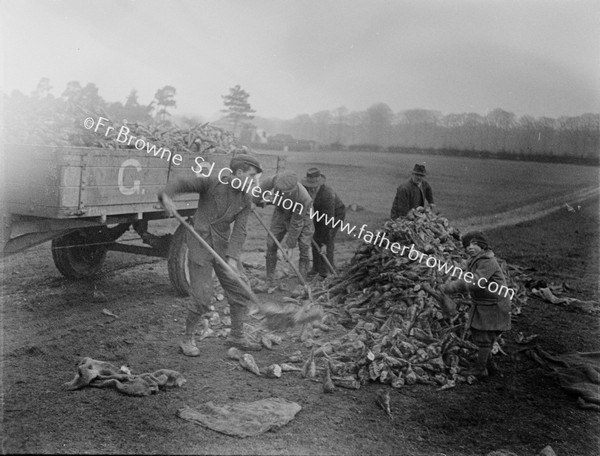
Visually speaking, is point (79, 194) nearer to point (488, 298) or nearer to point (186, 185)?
point (186, 185)

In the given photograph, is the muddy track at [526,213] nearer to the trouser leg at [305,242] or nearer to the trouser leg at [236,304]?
the trouser leg at [305,242]

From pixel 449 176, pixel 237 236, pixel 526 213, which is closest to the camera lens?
pixel 237 236

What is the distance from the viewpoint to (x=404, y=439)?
4.02 m

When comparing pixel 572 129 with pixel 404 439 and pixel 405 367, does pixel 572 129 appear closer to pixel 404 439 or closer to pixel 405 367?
pixel 405 367

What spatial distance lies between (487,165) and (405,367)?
60.3 ft

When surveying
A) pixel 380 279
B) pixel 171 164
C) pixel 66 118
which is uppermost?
pixel 66 118

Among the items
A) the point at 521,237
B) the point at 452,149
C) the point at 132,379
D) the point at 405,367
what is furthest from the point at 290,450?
the point at 452,149

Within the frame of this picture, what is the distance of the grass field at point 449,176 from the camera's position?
21266 millimetres

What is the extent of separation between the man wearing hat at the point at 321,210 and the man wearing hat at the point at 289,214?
57cm

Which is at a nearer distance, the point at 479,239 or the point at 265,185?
the point at 479,239

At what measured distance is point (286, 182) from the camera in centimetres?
762

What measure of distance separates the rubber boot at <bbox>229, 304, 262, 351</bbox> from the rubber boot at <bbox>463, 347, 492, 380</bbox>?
218 cm

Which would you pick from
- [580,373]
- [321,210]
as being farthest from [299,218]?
[580,373]

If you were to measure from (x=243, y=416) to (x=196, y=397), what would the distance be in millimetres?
490
